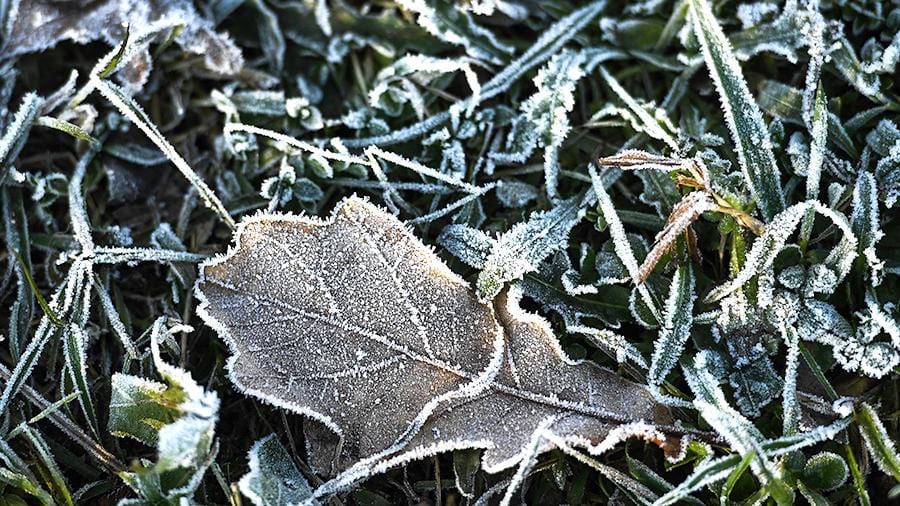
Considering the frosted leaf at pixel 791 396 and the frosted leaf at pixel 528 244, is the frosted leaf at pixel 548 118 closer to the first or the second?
the frosted leaf at pixel 528 244

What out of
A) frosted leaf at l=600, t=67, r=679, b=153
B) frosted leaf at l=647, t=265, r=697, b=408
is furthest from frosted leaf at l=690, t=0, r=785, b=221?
frosted leaf at l=647, t=265, r=697, b=408

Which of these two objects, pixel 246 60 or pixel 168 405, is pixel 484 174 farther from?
pixel 168 405

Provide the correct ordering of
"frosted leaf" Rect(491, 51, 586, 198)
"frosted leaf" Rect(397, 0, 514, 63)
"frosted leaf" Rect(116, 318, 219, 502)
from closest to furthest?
"frosted leaf" Rect(116, 318, 219, 502) → "frosted leaf" Rect(491, 51, 586, 198) → "frosted leaf" Rect(397, 0, 514, 63)

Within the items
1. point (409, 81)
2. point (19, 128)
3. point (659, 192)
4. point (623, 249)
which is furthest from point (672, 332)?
point (19, 128)

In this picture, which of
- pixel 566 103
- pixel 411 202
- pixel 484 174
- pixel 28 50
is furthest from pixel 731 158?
pixel 28 50

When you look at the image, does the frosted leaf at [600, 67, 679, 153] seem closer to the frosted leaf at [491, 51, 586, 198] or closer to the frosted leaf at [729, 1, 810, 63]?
the frosted leaf at [491, 51, 586, 198]
